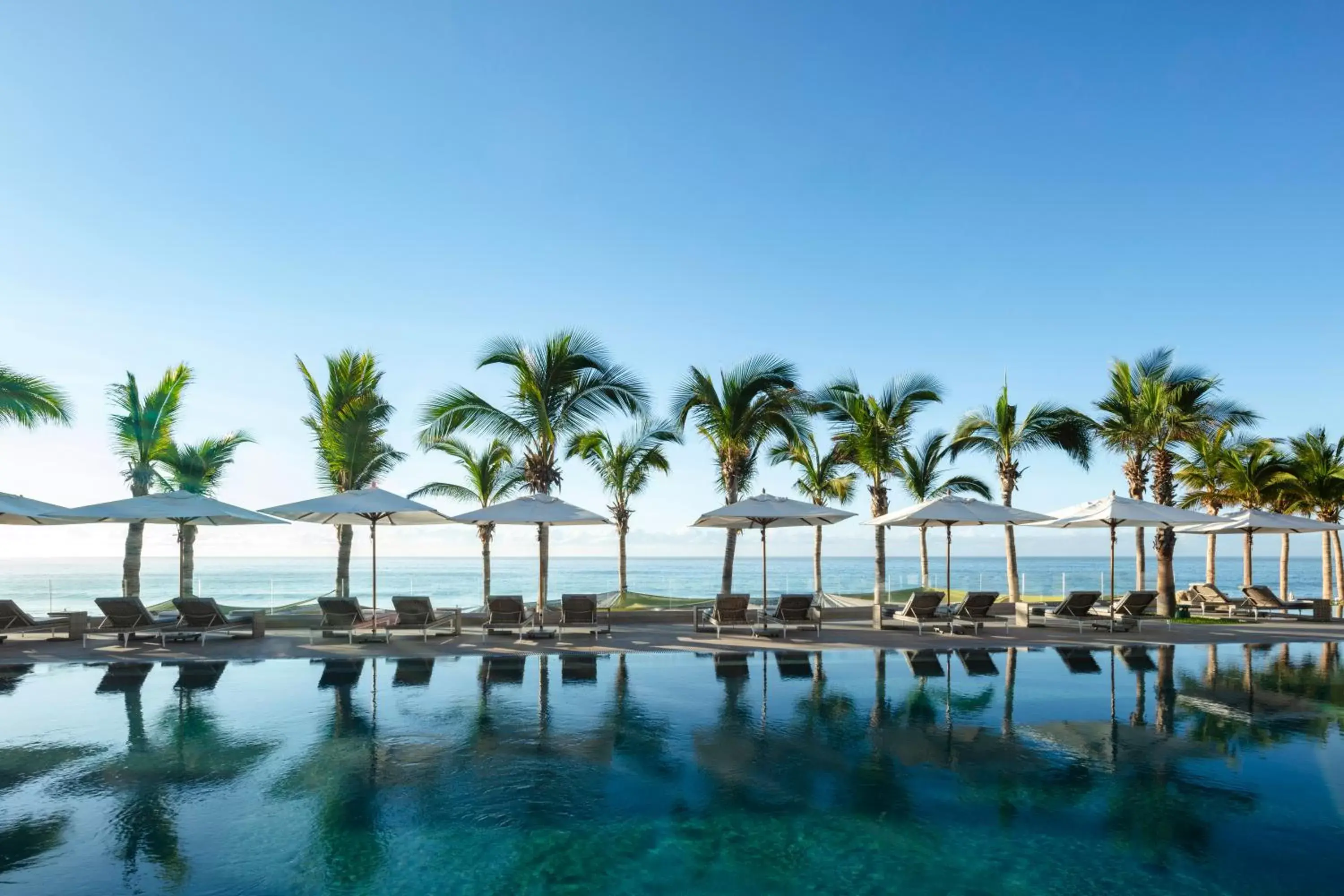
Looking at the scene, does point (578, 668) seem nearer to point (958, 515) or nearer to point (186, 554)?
point (958, 515)

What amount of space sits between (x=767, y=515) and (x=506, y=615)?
5447 millimetres

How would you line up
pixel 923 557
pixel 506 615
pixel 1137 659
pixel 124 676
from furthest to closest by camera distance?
pixel 923 557, pixel 506 615, pixel 1137 659, pixel 124 676

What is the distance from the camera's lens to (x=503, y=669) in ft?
36.9

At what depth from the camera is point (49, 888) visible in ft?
14.0

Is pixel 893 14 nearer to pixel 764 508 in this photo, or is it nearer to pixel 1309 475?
pixel 764 508

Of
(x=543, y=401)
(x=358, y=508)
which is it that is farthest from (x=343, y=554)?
(x=543, y=401)

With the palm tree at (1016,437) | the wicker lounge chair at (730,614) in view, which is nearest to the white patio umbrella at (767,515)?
the wicker lounge chair at (730,614)

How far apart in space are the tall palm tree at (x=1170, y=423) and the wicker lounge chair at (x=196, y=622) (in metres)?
21.4

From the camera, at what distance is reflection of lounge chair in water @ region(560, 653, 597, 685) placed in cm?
1051

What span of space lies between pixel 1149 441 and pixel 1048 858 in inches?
718

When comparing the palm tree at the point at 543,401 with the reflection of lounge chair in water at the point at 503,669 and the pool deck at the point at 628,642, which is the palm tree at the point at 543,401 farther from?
the reflection of lounge chair in water at the point at 503,669

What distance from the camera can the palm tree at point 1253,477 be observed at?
23.4 metres

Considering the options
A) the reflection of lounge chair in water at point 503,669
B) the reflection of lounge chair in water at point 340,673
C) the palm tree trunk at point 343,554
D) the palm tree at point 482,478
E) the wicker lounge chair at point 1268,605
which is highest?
the palm tree at point 482,478

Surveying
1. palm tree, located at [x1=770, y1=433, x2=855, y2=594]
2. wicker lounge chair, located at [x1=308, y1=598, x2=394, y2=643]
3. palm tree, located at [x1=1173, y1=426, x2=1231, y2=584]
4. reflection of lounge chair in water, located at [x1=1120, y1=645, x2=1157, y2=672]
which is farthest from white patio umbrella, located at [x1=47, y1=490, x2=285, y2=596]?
palm tree, located at [x1=1173, y1=426, x2=1231, y2=584]
